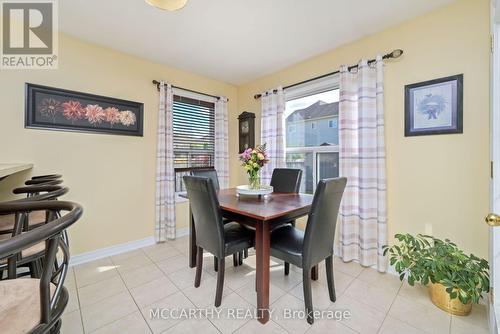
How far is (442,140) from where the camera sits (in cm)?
185

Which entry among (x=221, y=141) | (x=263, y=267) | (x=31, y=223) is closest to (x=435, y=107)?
(x=263, y=267)

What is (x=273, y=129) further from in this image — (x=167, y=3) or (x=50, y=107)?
(x=50, y=107)

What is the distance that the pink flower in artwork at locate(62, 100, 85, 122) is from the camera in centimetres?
226

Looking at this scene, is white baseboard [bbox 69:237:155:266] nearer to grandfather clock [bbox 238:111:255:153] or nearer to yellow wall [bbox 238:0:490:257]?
grandfather clock [bbox 238:111:255:153]

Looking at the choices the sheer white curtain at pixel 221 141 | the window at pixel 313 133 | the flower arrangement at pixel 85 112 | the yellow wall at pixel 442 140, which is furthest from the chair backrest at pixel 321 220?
the flower arrangement at pixel 85 112

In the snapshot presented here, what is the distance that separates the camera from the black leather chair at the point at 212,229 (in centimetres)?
159

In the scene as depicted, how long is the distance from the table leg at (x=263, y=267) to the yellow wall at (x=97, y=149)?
196 centimetres

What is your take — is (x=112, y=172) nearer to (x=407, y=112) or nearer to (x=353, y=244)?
(x=353, y=244)

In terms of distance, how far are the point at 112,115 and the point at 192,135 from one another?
1098 mm

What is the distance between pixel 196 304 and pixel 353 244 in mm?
1706

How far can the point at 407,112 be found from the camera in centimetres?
202

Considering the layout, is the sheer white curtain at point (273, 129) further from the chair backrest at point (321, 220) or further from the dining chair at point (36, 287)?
the dining chair at point (36, 287)

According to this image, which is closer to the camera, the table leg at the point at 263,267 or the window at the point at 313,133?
the table leg at the point at 263,267

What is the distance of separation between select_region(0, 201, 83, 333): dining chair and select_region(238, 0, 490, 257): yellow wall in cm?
247
